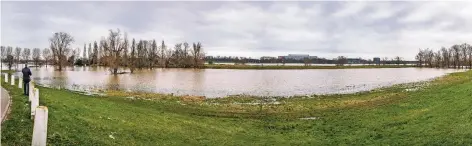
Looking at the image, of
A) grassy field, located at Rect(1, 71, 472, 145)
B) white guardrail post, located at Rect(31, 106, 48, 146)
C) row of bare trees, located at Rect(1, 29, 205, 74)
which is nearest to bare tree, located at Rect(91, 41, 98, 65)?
row of bare trees, located at Rect(1, 29, 205, 74)

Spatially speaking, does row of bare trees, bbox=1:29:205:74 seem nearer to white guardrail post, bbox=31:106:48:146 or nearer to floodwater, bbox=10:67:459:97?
floodwater, bbox=10:67:459:97

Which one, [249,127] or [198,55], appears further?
[198,55]

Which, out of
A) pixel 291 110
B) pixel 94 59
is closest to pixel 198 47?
pixel 94 59

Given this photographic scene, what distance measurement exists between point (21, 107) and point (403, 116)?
61.3 ft

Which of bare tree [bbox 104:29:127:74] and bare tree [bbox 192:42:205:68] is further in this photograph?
bare tree [bbox 192:42:205:68]

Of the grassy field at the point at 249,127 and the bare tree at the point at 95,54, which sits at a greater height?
the bare tree at the point at 95,54

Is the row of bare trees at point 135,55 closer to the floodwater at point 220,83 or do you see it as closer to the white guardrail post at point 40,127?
the floodwater at point 220,83

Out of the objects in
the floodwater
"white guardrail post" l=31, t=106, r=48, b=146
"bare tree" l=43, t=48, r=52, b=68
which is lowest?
the floodwater

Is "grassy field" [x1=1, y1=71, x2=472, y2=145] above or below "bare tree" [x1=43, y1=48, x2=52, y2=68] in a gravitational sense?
below

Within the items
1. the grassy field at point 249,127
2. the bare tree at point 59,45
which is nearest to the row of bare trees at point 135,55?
the bare tree at point 59,45

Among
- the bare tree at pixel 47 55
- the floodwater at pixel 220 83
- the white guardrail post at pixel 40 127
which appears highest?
the bare tree at pixel 47 55

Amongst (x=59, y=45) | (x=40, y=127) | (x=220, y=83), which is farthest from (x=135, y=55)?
(x=40, y=127)

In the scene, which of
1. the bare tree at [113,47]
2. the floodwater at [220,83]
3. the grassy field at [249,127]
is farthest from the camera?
the bare tree at [113,47]

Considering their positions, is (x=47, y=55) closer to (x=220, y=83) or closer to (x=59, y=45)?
(x=59, y=45)
